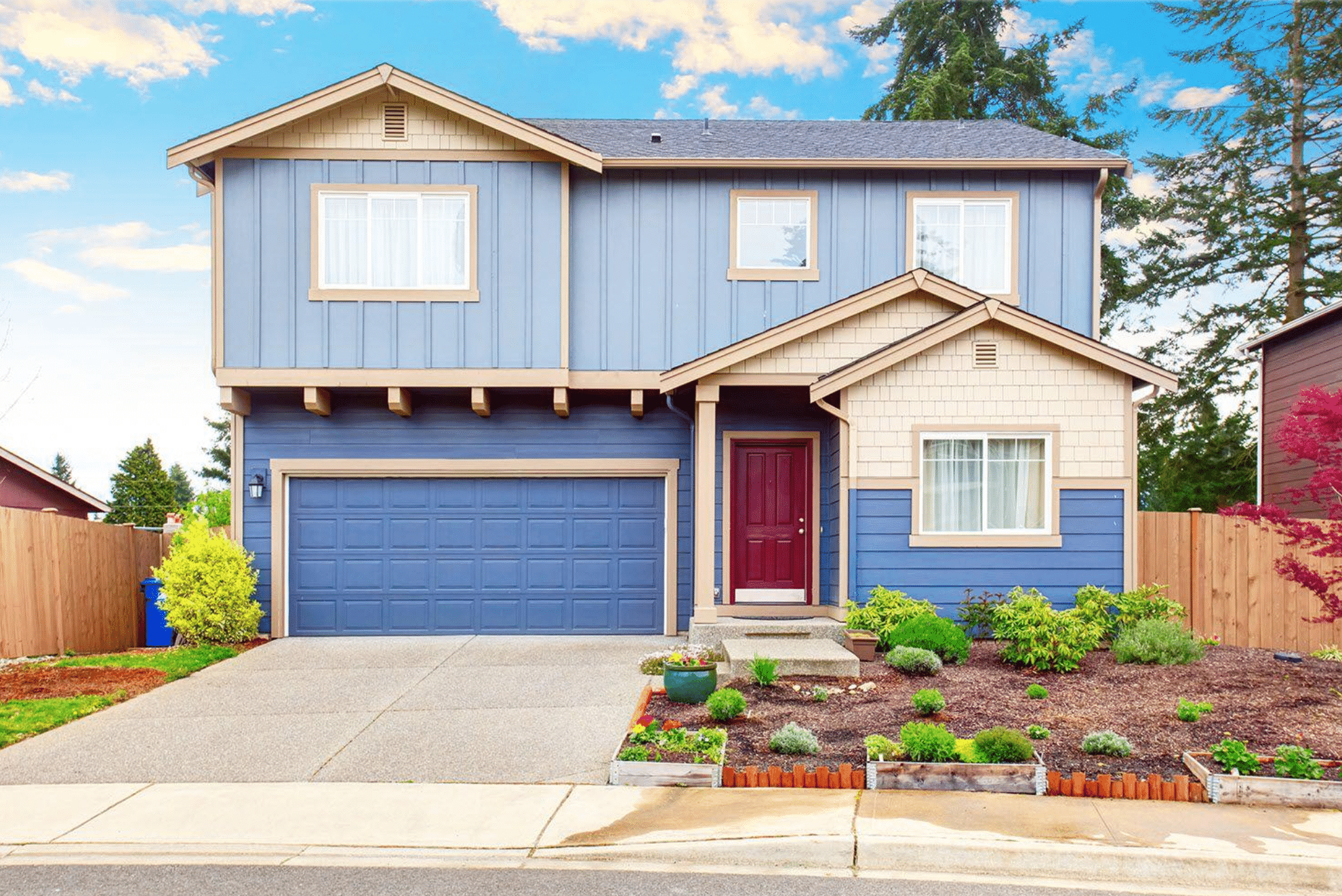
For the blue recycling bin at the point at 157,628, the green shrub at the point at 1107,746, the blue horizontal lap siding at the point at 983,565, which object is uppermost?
the blue horizontal lap siding at the point at 983,565

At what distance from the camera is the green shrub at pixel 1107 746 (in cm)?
689

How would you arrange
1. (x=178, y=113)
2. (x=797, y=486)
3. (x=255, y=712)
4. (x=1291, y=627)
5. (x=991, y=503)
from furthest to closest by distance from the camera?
(x=178, y=113)
(x=797, y=486)
(x=1291, y=627)
(x=991, y=503)
(x=255, y=712)

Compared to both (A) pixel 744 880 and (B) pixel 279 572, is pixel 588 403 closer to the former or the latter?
(B) pixel 279 572

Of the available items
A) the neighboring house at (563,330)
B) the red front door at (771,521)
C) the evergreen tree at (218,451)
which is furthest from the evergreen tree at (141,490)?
the red front door at (771,521)

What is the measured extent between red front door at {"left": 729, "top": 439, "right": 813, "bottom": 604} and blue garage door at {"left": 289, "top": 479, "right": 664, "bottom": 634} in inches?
44.1

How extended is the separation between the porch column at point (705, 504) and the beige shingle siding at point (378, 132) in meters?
3.91

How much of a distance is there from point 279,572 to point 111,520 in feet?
67.5

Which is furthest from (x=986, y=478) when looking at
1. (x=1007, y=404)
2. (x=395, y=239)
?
(x=395, y=239)

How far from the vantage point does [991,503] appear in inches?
438

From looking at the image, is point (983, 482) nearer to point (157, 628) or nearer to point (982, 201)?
point (982, 201)

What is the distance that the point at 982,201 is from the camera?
518 inches

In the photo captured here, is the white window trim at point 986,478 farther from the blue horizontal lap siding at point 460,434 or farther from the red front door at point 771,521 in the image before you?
the blue horizontal lap siding at point 460,434

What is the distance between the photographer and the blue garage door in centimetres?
1326

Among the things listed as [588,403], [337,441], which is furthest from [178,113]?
[588,403]
